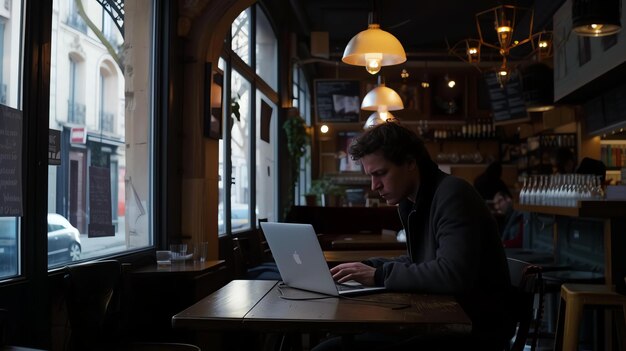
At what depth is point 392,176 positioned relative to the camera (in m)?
2.40

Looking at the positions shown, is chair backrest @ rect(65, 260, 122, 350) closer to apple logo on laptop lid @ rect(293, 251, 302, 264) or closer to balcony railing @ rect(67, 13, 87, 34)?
apple logo on laptop lid @ rect(293, 251, 302, 264)

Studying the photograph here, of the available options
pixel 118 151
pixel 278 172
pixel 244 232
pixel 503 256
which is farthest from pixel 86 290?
pixel 278 172

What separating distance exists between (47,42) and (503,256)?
221cm

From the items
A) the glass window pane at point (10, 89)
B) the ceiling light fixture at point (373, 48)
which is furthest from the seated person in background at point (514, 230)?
the glass window pane at point (10, 89)

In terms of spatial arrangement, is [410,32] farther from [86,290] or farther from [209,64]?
[86,290]

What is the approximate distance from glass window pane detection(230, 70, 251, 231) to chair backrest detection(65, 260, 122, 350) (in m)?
3.63

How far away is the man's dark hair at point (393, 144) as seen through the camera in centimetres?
238

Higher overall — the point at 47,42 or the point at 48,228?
the point at 47,42

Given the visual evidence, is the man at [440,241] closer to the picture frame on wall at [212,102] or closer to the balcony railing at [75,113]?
the balcony railing at [75,113]

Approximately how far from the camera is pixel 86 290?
2.96m

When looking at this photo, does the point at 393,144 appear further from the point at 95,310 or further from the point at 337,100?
the point at 337,100

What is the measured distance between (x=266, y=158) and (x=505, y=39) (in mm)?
3803

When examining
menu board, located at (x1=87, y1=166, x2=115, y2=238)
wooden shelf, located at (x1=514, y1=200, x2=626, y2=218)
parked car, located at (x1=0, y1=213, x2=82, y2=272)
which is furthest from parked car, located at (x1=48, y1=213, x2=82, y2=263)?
wooden shelf, located at (x1=514, y1=200, x2=626, y2=218)

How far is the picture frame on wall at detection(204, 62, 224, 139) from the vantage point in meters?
4.98
